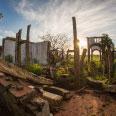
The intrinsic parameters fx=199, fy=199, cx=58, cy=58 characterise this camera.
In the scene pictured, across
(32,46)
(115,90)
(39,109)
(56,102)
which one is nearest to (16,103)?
(39,109)

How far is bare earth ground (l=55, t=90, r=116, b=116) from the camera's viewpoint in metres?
6.80

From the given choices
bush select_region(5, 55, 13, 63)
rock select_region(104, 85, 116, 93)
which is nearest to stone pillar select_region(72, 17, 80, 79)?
rock select_region(104, 85, 116, 93)

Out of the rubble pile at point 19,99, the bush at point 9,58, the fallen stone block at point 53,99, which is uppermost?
the bush at point 9,58

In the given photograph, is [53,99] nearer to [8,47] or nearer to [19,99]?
[19,99]

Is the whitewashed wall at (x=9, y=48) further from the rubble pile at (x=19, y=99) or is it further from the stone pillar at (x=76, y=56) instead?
the rubble pile at (x=19, y=99)

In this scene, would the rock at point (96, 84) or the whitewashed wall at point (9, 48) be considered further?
the whitewashed wall at point (9, 48)

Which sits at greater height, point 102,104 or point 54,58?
point 54,58

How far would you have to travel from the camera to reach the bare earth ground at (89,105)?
680 cm

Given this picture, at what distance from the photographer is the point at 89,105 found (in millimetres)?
7418

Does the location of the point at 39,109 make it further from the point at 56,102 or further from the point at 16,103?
the point at 56,102

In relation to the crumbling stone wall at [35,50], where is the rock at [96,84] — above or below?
below

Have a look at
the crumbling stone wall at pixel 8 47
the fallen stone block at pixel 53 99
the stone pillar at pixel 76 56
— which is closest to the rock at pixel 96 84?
the stone pillar at pixel 76 56

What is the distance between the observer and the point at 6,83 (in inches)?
228

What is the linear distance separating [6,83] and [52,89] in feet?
9.64
